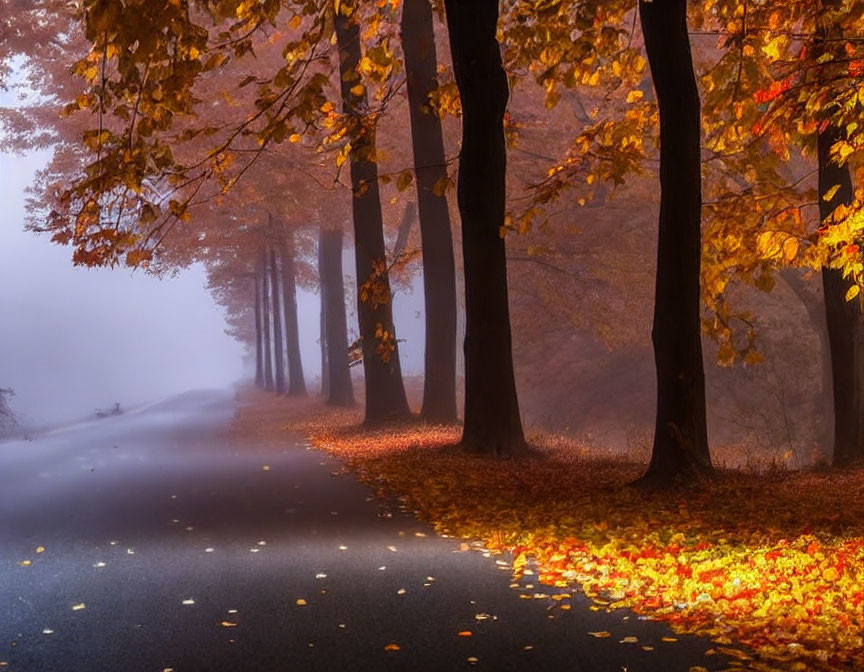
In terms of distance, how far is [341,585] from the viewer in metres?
6.89

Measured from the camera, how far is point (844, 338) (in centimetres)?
1203

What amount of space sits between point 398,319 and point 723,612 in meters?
84.3

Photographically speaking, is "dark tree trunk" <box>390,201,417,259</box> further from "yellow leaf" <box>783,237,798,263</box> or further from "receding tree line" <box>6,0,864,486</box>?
"yellow leaf" <box>783,237,798,263</box>

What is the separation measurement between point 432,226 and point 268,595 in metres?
12.2

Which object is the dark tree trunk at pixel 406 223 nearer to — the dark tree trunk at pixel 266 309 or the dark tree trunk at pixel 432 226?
the dark tree trunk at pixel 266 309

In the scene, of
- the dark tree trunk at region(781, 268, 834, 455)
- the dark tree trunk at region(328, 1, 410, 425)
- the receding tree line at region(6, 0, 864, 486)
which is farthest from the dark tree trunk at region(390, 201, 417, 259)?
the dark tree trunk at region(781, 268, 834, 455)

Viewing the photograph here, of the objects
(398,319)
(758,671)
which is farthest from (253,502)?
(398,319)

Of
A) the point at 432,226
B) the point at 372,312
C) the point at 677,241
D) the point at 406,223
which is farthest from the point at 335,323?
the point at 677,241

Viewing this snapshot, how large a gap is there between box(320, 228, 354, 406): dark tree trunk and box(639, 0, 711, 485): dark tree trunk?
18.7m

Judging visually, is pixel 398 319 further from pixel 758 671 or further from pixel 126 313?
pixel 758 671

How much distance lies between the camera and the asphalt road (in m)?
5.29

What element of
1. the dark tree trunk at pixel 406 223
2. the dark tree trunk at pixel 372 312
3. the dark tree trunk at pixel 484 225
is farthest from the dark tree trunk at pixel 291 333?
the dark tree trunk at pixel 484 225

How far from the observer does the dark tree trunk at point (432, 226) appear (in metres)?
17.7

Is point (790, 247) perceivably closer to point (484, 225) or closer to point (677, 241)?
point (677, 241)
